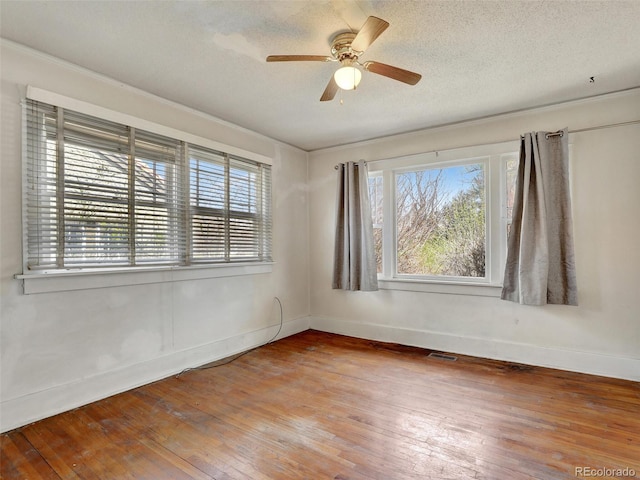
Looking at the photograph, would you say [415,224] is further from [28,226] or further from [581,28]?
[28,226]

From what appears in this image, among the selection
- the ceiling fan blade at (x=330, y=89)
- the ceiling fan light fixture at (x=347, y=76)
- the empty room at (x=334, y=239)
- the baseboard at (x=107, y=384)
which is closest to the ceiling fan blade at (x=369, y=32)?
the empty room at (x=334, y=239)

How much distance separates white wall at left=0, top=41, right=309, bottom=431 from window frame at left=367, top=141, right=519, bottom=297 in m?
1.57

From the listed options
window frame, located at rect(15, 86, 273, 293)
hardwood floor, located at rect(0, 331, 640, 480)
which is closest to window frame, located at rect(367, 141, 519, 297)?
hardwood floor, located at rect(0, 331, 640, 480)

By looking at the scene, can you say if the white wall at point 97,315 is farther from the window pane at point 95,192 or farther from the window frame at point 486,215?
the window frame at point 486,215

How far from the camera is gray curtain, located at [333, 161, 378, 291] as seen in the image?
4125mm

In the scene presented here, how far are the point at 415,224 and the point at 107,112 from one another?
3293 millimetres

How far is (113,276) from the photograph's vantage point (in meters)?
2.68

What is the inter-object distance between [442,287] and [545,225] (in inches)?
46.8

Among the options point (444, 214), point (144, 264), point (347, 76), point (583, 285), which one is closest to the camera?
point (347, 76)

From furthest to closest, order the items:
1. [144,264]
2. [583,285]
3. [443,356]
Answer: [443,356] < [583,285] < [144,264]

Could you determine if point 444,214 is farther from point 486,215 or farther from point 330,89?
point 330,89

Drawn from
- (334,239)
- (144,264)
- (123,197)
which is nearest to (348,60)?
(123,197)

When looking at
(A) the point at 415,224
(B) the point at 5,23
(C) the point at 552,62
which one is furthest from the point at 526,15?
(B) the point at 5,23

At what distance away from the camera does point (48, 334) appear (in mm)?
2363
